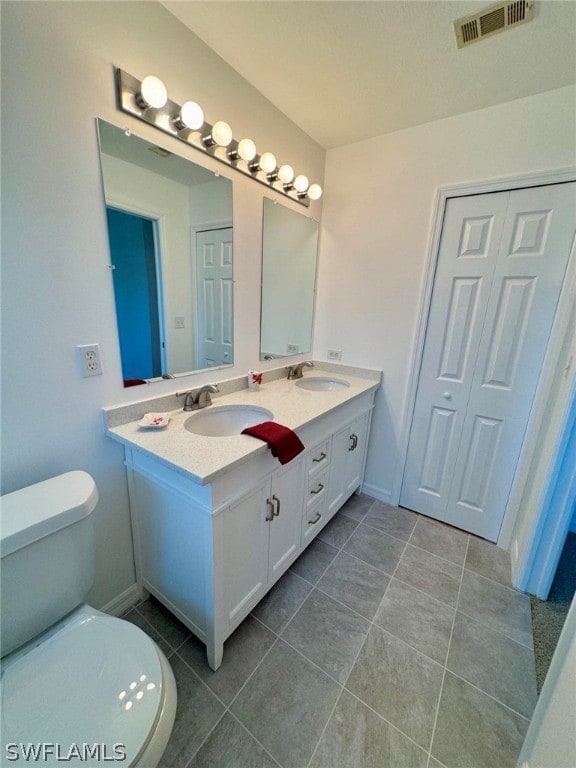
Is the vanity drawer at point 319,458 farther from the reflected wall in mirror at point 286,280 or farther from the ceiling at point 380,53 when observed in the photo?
the ceiling at point 380,53

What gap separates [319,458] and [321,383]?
0.71 metres

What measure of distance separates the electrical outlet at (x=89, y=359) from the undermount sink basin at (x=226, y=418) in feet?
1.38

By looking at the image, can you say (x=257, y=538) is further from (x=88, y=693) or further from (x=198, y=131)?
(x=198, y=131)

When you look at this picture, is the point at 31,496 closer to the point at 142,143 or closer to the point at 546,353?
the point at 142,143

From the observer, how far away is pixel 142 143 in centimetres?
109

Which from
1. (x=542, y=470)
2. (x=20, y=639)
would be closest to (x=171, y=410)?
(x=20, y=639)

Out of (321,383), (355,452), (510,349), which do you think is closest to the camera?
(510,349)

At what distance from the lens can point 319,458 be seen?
154 cm

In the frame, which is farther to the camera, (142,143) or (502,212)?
(502,212)

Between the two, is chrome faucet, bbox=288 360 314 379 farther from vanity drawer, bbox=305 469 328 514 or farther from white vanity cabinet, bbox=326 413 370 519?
vanity drawer, bbox=305 469 328 514

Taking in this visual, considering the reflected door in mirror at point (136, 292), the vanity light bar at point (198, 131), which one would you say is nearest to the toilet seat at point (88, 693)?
the reflected door in mirror at point (136, 292)

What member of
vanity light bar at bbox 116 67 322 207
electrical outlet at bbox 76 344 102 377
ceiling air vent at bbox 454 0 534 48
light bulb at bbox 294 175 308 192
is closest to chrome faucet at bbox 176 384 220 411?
electrical outlet at bbox 76 344 102 377

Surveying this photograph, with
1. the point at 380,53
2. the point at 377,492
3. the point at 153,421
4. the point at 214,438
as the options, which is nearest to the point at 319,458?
the point at 214,438

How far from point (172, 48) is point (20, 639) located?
201 cm
